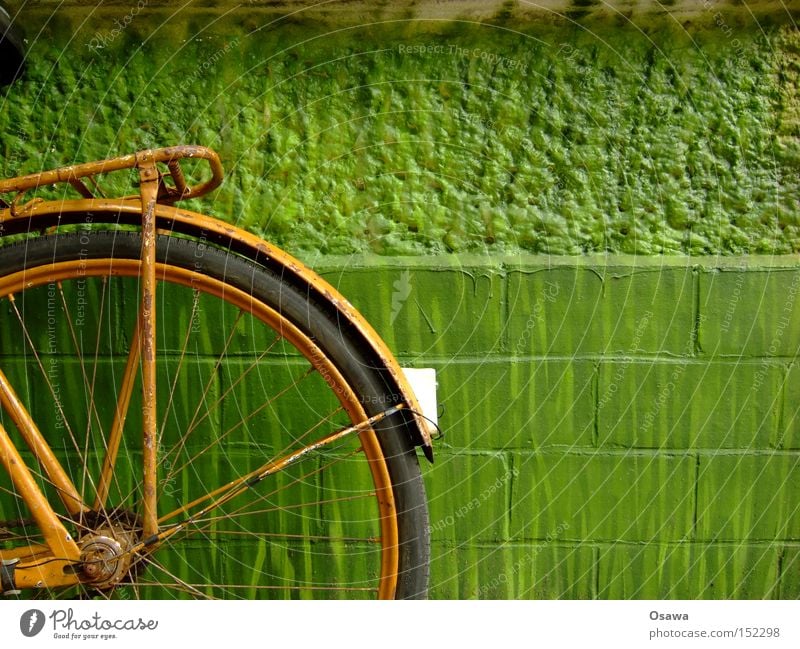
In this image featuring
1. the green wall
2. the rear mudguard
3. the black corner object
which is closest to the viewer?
the rear mudguard

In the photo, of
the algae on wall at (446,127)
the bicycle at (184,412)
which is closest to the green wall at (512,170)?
the algae on wall at (446,127)

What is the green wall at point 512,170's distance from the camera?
1196mm

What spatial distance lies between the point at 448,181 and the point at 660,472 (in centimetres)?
63

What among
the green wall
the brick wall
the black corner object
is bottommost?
the brick wall

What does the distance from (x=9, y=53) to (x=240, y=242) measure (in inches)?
22.4

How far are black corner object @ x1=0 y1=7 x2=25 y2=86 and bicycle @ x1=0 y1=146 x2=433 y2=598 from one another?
0.67ft

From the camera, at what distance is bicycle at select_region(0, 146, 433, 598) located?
0.96m

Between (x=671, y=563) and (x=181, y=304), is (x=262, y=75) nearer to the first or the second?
(x=181, y=304)

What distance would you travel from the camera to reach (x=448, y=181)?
3.97 feet

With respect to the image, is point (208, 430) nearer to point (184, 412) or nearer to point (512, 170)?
point (184, 412)

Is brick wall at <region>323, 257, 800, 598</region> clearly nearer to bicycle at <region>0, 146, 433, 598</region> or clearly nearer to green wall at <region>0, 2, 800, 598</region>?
green wall at <region>0, 2, 800, 598</region>

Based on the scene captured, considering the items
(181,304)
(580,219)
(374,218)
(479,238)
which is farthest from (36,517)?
(580,219)

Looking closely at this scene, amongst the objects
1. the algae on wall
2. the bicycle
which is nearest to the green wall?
the algae on wall

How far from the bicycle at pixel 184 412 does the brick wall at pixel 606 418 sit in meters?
0.19
